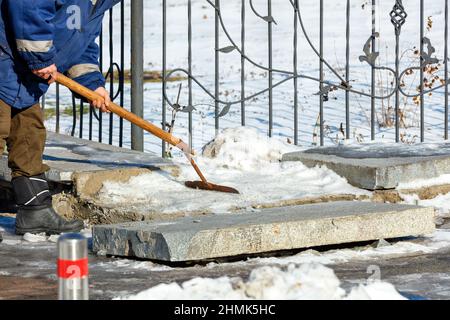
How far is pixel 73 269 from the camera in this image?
11.0ft

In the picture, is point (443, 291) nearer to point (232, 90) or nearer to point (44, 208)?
point (44, 208)

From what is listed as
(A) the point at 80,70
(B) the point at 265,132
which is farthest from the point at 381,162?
(B) the point at 265,132

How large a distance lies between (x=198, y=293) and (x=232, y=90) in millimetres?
8536

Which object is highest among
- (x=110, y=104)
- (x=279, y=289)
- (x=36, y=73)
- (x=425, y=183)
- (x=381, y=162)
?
(x=36, y=73)

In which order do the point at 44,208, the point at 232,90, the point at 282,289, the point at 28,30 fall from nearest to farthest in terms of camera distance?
the point at 282,289
the point at 28,30
the point at 44,208
the point at 232,90

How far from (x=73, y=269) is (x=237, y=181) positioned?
3.62 m

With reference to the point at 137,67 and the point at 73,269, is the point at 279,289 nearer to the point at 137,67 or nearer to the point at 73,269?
the point at 73,269

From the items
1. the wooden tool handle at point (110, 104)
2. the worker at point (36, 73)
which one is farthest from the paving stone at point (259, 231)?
the wooden tool handle at point (110, 104)

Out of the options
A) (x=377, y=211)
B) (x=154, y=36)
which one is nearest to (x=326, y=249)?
(x=377, y=211)

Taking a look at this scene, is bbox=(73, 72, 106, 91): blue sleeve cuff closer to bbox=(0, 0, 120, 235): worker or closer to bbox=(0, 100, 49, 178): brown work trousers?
bbox=(0, 0, 120, 235): worker

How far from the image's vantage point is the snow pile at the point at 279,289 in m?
3.84

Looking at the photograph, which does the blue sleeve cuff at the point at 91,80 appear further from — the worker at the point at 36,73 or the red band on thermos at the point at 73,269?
the red band on thermos at the point at 73,269

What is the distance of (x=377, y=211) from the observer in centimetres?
579

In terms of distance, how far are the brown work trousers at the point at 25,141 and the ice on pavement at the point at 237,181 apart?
492mm
